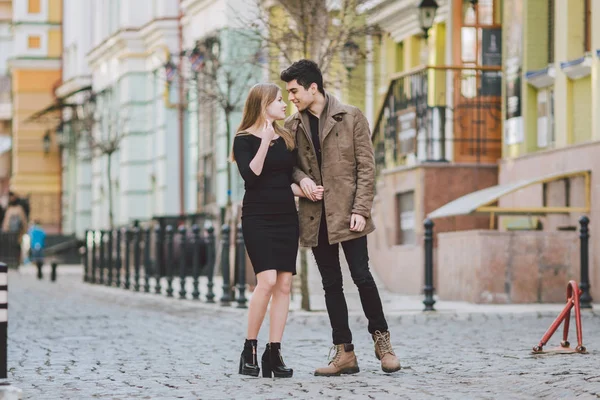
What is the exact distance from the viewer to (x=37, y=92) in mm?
69312

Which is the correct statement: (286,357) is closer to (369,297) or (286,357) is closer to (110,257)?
(369,297)

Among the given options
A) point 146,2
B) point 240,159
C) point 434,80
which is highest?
point 146,2

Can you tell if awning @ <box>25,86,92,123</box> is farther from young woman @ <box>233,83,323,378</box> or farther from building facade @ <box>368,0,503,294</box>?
young woman @ <box>233,83,323,378</box>

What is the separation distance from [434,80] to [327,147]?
1422 cm

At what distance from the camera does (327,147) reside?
35.2 feet

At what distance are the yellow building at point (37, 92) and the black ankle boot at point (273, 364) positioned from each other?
5787cm

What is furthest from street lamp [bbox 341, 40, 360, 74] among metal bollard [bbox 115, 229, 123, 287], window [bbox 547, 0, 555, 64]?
metal bollard [bbox 115, 229, 123, 287]

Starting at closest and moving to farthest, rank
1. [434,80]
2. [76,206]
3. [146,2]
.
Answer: [434,80] → [146,2] → [76,206]

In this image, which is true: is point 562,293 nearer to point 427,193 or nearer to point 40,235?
point 427,193

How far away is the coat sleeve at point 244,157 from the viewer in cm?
1055

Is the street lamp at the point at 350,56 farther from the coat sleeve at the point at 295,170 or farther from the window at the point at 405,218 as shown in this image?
the coat sleeve at the point at 295,170

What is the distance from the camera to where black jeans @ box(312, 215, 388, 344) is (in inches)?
420

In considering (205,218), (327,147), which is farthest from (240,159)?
(205,218)

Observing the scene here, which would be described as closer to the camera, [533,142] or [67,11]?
[533,142]
